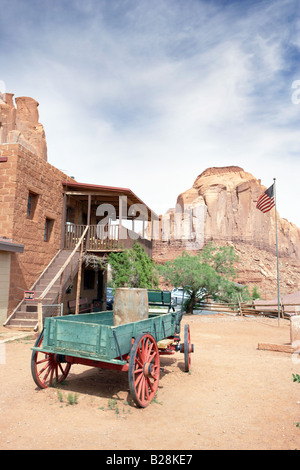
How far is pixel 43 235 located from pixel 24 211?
5.43 feet

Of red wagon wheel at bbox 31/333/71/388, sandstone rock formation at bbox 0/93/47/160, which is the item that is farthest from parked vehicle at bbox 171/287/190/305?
sandstone rock formation at bbox 0/93/47/160

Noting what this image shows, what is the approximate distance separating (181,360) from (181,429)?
13.4 feet

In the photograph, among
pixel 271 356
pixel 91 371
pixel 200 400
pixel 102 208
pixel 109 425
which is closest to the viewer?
pixel 109 425

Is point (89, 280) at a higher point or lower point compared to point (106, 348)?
higher

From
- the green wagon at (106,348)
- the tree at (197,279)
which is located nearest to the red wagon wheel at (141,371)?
the green wagon at (106,348)

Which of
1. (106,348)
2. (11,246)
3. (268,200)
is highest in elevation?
(268,200)

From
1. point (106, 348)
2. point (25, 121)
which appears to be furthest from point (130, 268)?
point (25, 121)

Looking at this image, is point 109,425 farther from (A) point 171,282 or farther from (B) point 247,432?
(A) point 171,282

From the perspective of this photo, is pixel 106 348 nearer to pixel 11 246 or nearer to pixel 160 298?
pixel 160 298

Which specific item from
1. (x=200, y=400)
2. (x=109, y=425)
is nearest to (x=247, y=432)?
(x=200, y=400)

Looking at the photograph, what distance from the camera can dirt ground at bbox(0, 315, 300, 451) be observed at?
364 centimetres

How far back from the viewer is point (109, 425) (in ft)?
13.1

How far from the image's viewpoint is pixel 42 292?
480 inches

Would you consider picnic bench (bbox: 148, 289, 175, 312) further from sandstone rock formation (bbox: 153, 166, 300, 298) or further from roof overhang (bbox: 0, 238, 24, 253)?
sandstone rock formation (bbox: 153, 166, 300, 298)
